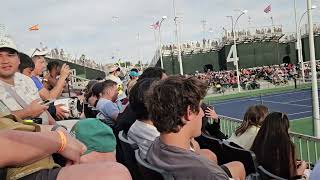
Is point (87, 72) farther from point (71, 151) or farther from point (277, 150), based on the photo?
point (71, 151)

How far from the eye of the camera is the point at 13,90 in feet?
12.2

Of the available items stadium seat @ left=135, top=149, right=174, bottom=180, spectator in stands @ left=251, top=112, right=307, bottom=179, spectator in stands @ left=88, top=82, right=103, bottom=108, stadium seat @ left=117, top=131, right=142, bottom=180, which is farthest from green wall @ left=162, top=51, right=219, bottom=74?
stadium seat @ left=135, top=149, right=174, bottom=180

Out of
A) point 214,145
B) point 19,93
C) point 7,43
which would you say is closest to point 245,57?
point 214,145

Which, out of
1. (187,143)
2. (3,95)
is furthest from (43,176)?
(3,95)

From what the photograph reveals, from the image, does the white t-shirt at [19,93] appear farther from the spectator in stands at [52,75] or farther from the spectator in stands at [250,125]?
the spectator in stands at [250,125]

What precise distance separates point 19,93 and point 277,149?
2.56 m

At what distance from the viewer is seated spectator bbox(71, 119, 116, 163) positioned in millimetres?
2688

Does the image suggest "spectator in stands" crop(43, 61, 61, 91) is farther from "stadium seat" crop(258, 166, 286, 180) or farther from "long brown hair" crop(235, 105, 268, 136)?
"stadium seat" crop(258, 166, 286, 180)

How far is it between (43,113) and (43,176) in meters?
1.77

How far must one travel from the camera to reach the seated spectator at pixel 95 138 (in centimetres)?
269

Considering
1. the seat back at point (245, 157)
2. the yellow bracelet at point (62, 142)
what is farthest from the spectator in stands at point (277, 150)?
the yellow bracelet at point (62, 142)

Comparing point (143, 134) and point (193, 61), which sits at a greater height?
point (193, 61)

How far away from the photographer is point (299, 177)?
4.38 meters

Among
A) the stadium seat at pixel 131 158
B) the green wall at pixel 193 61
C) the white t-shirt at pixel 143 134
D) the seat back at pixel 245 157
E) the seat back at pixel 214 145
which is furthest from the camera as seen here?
the green wall at pixel 193 61
